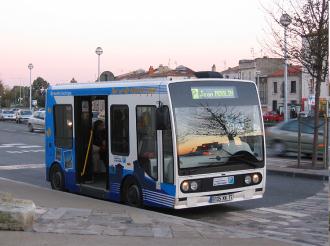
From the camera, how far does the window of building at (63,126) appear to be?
39.9ft

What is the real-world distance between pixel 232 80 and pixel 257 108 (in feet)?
2.26

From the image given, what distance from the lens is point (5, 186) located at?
1243 centimetres

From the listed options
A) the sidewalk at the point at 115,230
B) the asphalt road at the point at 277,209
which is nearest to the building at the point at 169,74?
the asphalt road at the point at 277,209

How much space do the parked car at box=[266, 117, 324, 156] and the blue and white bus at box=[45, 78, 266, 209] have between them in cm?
940

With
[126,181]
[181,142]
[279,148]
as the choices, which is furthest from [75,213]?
[279,148]

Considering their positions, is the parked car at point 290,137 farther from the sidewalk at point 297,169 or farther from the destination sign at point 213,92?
the destination sign at point 213,92

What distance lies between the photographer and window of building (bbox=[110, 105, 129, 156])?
10.4 metres

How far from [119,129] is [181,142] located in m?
1.70

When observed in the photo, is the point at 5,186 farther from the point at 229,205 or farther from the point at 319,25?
the point at 319,25

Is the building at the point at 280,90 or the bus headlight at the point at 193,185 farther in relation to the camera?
the building at the point at 280,90

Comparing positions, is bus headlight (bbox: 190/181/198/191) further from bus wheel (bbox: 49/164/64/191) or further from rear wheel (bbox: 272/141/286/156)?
rear wheel (bbox: 272/141/286/156)

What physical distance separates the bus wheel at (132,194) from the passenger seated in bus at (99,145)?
1.67 m

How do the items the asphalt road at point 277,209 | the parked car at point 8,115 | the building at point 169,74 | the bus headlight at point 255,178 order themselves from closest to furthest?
the asphalt road at point 277,209 → the bus headlight at point 255,178 → the building at point 169,74 → the parked car at point 8,115

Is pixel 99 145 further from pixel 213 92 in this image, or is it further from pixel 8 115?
pixel 8 115
